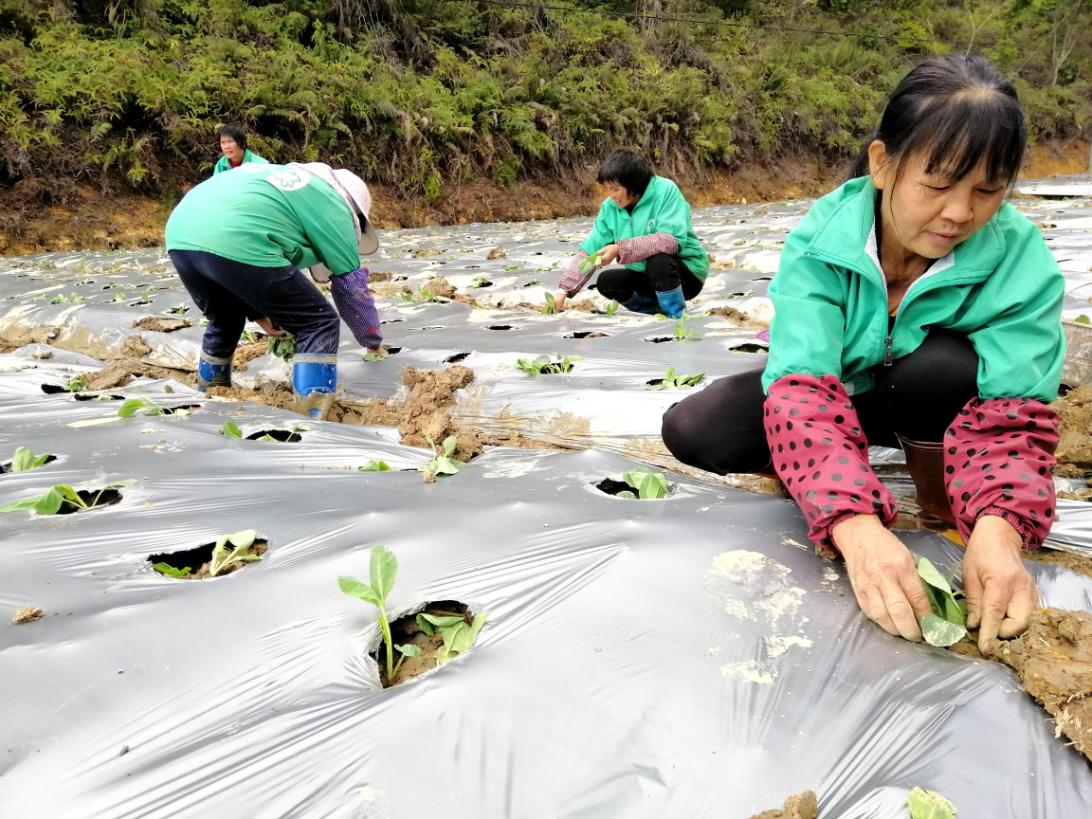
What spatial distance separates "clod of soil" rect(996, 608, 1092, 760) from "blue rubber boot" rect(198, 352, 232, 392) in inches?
112

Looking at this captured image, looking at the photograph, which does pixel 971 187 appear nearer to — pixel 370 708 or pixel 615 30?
pixel 370 708

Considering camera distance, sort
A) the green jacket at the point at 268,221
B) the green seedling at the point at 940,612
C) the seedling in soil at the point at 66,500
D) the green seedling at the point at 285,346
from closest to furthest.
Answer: the green seedling at the point at 940,612 → the seedling in soil at the point at 66,500 → the green jacket at the point at 268,221 → the green seedling at the point at 285,346

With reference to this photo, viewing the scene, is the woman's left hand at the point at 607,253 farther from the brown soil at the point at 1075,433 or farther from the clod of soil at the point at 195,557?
the clod of soil at the point at 195,557

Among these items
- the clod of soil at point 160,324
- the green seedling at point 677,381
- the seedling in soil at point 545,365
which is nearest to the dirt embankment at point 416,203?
the clod of soil at point 160,324

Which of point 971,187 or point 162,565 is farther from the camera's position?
point 162,565

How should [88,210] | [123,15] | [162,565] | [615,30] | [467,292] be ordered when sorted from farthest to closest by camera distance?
[615,30] → [123,15] → [88,210] → [467,292] → [162,565]

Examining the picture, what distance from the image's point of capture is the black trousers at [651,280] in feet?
12.4

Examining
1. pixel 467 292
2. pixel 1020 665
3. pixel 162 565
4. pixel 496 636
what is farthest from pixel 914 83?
pixel 467 292

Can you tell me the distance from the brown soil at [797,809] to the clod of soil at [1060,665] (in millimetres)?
304

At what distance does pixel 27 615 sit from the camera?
100cm

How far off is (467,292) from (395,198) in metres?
7.67

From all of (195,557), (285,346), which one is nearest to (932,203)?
(195,557)

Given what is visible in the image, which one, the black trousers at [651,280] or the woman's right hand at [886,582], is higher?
the woman's right hand at [886,582]

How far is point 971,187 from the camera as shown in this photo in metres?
1.08
